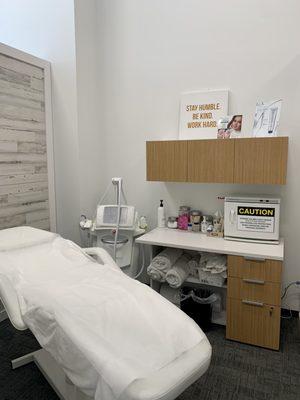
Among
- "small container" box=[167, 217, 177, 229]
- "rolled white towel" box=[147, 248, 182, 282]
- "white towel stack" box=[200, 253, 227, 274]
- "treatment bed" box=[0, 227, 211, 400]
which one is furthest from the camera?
"small container" box=[167, 217, 177, 229]

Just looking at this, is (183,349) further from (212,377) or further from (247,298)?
(247,298)

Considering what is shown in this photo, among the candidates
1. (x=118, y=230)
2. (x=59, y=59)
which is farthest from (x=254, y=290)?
(x=59, y=59)

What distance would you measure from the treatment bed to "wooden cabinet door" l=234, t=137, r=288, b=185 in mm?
1216

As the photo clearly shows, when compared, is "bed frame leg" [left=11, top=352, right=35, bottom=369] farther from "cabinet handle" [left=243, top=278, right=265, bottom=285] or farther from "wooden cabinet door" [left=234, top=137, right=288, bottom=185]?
"wooden cabinet door" [left=234, top=137, right=288, bottom=185]

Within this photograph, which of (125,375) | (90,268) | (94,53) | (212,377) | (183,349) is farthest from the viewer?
(94,53)

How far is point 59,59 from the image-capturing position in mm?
2852

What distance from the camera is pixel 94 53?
10.0ft

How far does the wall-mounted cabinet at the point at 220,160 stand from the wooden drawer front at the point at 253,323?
35.6 inches

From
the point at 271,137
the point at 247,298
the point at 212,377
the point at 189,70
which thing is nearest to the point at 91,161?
the point at 189,70

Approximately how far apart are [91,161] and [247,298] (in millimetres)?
1905

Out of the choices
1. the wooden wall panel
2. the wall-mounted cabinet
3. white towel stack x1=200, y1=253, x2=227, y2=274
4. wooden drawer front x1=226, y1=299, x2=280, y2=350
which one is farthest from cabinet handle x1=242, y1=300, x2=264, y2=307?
the wooden wall panel

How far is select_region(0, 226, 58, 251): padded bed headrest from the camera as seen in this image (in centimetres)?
197

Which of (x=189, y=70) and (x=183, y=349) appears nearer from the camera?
(x=183, y=349)

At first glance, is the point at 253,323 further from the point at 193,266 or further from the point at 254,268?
the point at 193,266
